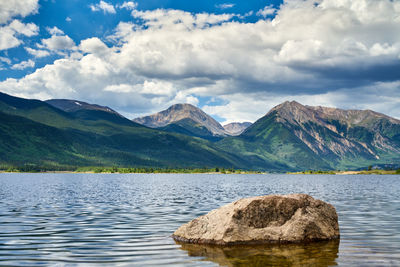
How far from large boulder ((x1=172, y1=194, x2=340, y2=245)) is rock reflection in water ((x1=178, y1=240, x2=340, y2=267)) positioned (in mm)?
913

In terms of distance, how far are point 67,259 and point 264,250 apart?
41.3ft

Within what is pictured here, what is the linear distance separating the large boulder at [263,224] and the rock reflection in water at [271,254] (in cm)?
91

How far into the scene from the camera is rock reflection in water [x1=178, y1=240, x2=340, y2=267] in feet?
72.8

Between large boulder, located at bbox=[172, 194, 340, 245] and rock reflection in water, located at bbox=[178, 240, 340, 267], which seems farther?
large boulder, located at bbox=[172, 194, 340, 245]

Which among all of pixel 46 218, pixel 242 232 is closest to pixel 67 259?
pixel 242 232

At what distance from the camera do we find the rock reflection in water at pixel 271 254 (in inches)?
873

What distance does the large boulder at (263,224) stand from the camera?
27969mm

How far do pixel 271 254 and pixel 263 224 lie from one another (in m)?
4.82

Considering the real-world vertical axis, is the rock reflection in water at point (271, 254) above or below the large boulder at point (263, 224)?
below

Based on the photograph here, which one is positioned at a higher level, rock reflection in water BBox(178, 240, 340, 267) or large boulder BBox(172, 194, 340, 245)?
large boulder BBox(172, 194, 340, 245)

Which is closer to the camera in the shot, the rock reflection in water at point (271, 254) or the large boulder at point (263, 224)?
the rock reflection in water at point (271, 254)

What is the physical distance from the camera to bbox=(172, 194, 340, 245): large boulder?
28.0 meters

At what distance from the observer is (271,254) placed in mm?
24453

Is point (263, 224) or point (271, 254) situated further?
point (263, 224)
